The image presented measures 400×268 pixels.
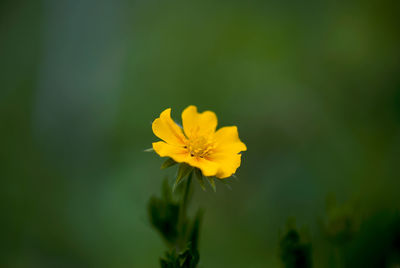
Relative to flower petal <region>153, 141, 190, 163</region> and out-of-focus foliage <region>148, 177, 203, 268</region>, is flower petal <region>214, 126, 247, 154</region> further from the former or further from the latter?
out-of-focus foliage <region>148, 177, 203, 268</region>

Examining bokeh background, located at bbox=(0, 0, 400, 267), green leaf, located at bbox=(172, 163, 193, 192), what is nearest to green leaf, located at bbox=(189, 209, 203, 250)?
green leaf, located at bbox=(172, 163, 193, 192)

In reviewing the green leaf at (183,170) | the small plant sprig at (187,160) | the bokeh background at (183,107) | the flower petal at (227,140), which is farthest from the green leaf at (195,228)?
the bokeh background at (183,107)

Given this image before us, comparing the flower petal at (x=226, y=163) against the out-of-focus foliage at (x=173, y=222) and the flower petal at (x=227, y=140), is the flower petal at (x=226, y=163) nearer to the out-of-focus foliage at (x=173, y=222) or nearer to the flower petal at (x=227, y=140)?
the flower petal at (x=227, y=140)

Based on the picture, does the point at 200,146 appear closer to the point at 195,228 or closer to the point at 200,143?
the point at 200,143

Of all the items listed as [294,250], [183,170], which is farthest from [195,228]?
[294,250]

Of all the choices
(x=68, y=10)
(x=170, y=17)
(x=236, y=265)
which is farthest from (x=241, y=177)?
(x=68, y=10)

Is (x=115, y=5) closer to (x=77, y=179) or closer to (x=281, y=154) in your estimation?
(x=77, y=179)
